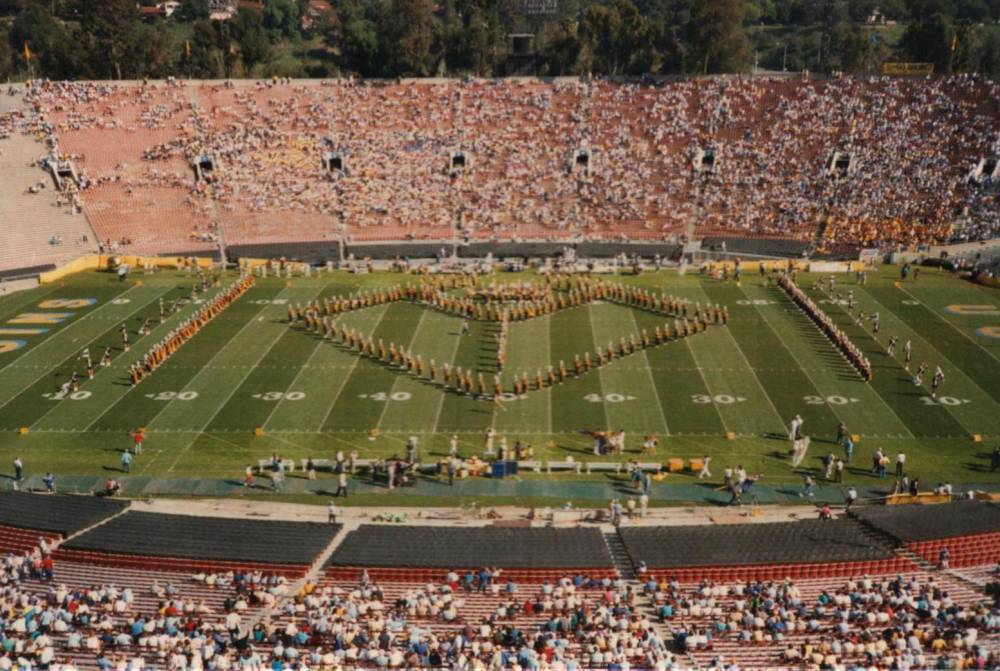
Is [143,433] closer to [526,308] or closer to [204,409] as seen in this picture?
[204,409]

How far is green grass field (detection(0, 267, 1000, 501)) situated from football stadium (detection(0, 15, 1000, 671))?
0.64 feet

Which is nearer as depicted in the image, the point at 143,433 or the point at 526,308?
the point at 143,433

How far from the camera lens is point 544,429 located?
35219 mm

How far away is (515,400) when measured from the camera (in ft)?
124

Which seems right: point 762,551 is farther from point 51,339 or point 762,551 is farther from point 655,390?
point 51,339

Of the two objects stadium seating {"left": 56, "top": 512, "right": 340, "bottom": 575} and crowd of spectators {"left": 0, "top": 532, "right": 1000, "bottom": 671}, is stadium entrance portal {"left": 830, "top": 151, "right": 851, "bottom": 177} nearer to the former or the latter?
crowd of spectators {"left": 0, "top": 532, "right": 1000, "bottom": 671}

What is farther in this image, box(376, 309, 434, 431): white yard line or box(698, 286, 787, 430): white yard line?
box(376, 309, 434, 431): white yard line

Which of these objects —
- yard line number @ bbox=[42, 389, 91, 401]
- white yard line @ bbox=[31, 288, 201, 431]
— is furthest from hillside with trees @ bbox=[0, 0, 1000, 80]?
yard line number @ bbox=[42, 389, 91, 401]

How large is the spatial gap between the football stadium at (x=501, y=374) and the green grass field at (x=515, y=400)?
0.64 feet

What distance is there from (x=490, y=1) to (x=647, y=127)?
32685 mm

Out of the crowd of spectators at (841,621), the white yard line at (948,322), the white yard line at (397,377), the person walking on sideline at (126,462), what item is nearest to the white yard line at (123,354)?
the person walking on sideline at (126,462)

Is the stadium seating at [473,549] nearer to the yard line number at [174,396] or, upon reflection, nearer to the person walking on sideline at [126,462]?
the person walking on sideline at [126,462]

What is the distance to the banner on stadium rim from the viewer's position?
74.4m

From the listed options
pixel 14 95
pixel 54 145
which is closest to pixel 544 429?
pixel 54 145
